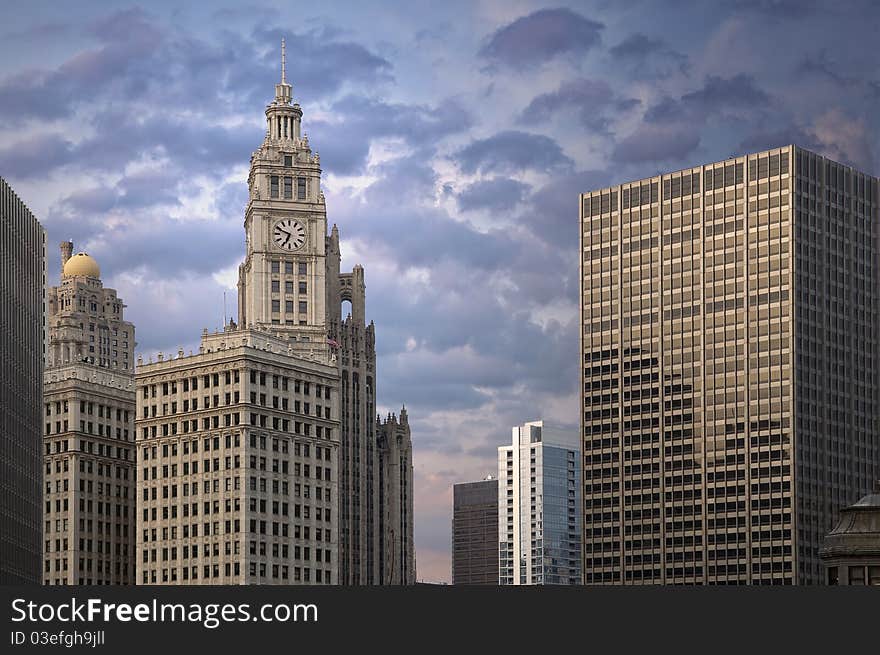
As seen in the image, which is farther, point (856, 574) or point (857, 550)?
point (857, 550)

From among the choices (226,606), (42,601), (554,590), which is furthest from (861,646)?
(42,601)

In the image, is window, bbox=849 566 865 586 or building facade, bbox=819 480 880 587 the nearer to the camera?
window, bbox=849 566 865 586

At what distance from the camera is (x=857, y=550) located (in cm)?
18725

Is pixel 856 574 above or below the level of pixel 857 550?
below

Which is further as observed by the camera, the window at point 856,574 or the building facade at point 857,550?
the building facade at point 857,550

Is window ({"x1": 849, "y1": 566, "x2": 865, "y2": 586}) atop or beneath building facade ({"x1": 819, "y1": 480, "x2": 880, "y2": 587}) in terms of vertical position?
beneath

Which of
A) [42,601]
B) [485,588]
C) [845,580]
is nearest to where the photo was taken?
[42,601]

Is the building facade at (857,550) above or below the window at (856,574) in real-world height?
above

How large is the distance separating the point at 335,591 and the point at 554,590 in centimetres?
1064

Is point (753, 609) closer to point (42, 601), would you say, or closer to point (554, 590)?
point (554, 590)

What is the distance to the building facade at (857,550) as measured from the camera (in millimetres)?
186375

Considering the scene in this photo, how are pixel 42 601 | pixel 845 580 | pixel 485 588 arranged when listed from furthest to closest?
pixel 845 580 → pixel 485 588 → pixel 42 601

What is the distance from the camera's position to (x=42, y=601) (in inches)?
3642

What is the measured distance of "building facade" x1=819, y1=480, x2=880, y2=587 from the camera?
186 meters
